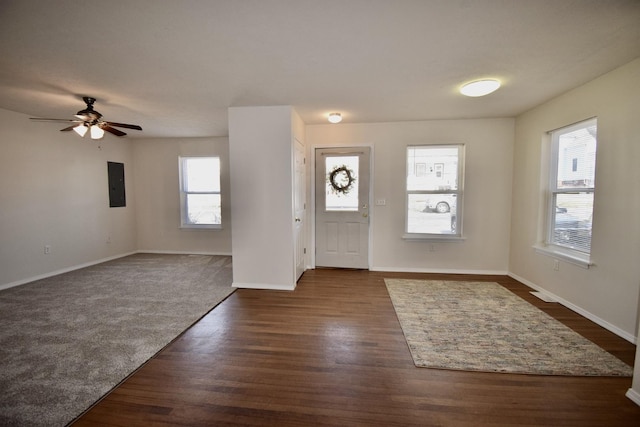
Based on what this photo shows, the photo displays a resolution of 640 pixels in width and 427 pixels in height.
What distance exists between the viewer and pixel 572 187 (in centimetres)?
314

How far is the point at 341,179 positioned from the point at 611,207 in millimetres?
3197

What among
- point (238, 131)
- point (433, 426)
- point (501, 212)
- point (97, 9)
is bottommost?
point (433, 426)

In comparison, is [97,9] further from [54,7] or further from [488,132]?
[488,132]

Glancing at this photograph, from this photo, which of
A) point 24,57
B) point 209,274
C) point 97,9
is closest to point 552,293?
point 209,274

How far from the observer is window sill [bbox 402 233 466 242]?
4.32 metres

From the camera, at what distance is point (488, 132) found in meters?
4.17

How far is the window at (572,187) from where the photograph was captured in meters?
2.92

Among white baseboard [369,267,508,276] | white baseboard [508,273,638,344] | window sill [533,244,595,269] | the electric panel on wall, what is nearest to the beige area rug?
white baseboard [508,273,638,344]

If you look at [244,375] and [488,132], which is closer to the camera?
[244,375]

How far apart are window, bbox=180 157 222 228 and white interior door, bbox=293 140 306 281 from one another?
2306 millimetres

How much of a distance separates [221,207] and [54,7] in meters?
4.18

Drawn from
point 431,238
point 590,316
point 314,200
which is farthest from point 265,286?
point 590,316

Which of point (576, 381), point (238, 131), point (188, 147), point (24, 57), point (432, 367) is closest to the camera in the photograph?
point (576, 381)

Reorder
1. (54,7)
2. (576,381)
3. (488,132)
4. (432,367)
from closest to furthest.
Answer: (54,7)
(576,381)
(432,367)
(488,132)
